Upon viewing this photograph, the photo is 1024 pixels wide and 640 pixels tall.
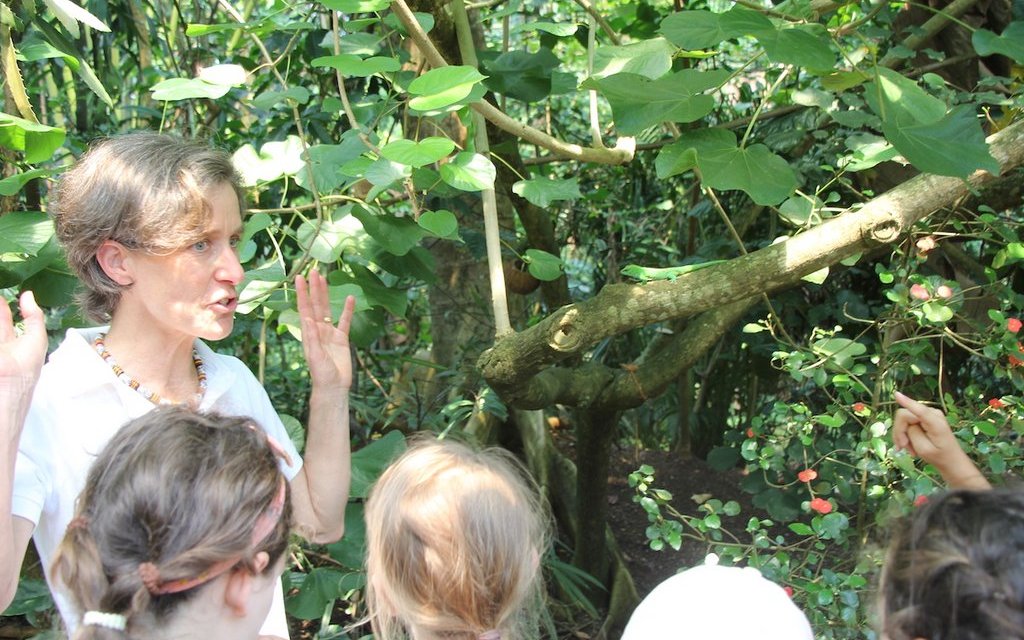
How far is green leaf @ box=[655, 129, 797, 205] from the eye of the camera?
1496mm

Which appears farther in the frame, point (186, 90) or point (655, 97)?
point (186, 90)

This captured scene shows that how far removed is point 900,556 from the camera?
94 cm

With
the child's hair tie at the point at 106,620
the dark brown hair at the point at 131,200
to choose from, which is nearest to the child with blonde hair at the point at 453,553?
the child's hair tie at the point at 106,620

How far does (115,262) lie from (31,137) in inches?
13.8

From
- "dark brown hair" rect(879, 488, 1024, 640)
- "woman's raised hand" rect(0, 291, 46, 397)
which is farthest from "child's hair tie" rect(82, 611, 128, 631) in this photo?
"dark brown hair" rect(879, 488, 1024, 640)

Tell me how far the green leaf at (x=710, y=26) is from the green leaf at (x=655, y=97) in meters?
0.05

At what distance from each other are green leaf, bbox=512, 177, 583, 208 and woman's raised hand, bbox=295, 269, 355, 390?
53 cm

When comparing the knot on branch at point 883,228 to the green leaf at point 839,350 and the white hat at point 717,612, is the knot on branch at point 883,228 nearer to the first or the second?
the green leaf at point 839,350

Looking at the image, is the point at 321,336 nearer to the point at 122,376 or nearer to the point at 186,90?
the point at 122,376

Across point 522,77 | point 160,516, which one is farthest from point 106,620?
point 522,77

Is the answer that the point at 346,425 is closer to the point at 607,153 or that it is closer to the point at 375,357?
the point at 607,153

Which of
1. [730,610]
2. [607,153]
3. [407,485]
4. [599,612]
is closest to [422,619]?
[407,485]

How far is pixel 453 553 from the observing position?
3.58 feet

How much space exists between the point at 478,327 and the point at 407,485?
1.98 m
